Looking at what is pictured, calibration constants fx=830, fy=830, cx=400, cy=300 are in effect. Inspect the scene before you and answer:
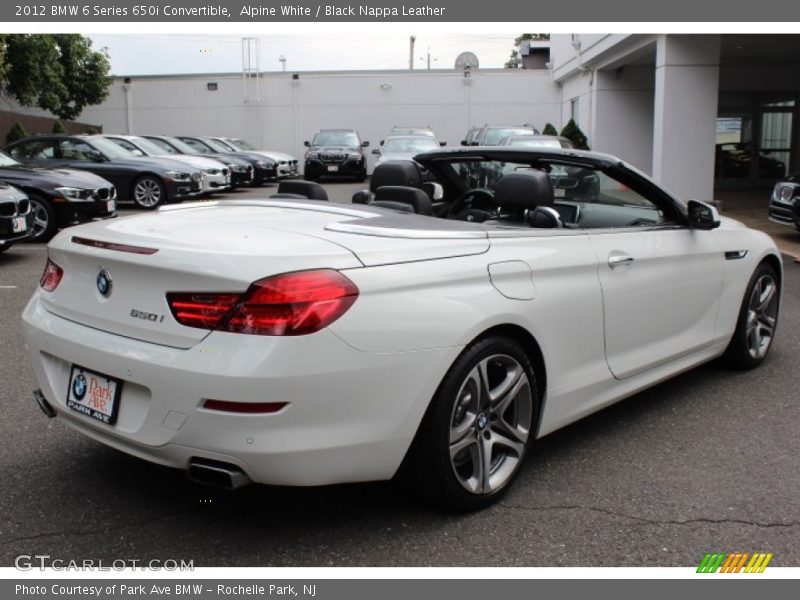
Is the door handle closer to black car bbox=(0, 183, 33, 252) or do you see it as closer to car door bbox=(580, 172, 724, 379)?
car door bbox=(580, 172, 724, 379)

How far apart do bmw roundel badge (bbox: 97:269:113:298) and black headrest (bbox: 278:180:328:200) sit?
1.58m

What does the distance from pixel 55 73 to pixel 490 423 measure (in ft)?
87.8

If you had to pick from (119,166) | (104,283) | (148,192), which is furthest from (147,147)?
(104,283)

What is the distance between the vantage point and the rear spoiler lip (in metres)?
2.97

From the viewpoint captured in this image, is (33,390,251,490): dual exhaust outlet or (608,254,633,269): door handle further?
(608,254,633,269): door handle

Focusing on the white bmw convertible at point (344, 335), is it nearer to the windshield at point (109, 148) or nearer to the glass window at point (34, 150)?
the glass window at point (34, 150)

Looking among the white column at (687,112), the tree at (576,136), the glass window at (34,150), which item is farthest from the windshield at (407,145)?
the glass window at (34,150)

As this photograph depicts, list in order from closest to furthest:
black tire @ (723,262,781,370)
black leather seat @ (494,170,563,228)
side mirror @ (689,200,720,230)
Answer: black leather seat @ (494,170,563,228) < side mirror @ (689,200,720,230) < black tire @ (723,262,781,370)

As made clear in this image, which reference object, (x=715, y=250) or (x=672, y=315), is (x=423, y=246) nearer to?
(x=672, y=315)

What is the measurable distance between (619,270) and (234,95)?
3169cm

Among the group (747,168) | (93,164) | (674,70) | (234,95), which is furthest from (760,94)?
(234,95)

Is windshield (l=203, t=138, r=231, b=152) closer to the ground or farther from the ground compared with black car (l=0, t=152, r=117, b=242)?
farther from the ground

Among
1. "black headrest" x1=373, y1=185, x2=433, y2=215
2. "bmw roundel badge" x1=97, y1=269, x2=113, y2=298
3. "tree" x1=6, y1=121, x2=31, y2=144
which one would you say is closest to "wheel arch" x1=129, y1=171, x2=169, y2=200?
"tree" x1=6, y1=121, x2=31, y2=144

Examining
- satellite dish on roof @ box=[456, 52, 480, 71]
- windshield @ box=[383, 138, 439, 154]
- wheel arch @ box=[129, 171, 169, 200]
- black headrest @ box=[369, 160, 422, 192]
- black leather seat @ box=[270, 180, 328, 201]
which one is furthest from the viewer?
satellite dish on roof @ box=[456, 52, 480, 71]
